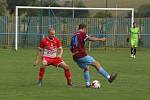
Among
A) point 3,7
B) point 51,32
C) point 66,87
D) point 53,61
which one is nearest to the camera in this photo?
point 66,87

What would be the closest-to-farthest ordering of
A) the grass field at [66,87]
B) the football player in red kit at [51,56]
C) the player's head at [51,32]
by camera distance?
the grass field at [66,87], the player's head at [51,32], the football player in red kit at [51,56]

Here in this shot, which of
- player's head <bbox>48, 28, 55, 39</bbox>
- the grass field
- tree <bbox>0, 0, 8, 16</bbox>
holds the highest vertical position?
tree <bbox>0, 0, 8, 16</bbox>

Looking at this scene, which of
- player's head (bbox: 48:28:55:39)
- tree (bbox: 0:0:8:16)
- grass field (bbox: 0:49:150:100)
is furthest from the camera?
tree (bbox: 0:0:8:16)

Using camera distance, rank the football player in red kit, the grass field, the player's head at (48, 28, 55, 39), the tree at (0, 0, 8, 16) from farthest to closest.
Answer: the tree at (0, 0, 8, 16)
the football player in red kit
the player's head at (48, 28, 55, 39)
the grass field

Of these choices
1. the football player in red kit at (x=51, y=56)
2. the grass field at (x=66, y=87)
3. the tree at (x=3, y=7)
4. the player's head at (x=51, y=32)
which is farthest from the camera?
the tree at (x=3, y=7)

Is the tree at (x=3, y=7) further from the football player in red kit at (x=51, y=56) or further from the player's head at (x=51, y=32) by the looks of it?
the player's head at (x=51, y=32)

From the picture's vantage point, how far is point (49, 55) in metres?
17.1

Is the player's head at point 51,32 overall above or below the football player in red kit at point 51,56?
above

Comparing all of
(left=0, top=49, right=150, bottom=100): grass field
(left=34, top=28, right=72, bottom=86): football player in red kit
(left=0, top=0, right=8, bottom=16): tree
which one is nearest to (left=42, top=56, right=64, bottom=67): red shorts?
(left=34, top=28, right=72, bottom=86): football player in red kit

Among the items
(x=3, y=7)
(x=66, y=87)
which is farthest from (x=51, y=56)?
(x=3, y=7)

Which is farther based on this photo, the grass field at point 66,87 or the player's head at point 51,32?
the player's head at point 51,32

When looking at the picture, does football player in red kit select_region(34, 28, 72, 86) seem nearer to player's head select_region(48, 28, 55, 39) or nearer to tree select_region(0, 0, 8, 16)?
player's head select_region(48, 28, 55, 39)

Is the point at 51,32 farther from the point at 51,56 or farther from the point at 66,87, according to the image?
the point at 66,87

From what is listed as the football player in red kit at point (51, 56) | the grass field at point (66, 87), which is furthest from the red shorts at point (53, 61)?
the grass field at point (66, 87)
